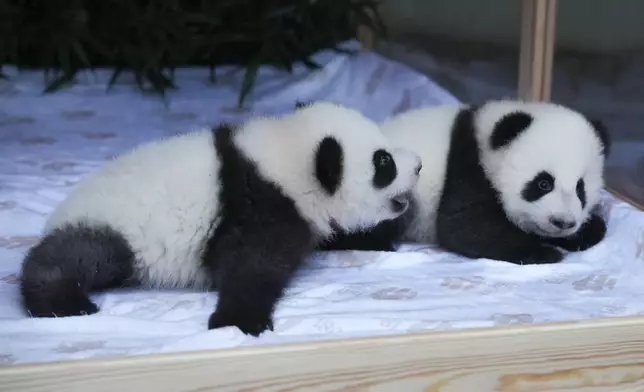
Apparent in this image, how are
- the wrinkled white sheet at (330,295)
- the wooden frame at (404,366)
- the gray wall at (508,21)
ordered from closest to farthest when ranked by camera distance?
1. the wooden frame at (404,366)
2. the wrinkled white sheet at (330,295)
3. the gray wall at (508,21)

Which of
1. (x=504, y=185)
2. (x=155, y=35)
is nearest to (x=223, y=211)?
(x=504, y=185)

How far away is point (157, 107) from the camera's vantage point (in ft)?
9.37

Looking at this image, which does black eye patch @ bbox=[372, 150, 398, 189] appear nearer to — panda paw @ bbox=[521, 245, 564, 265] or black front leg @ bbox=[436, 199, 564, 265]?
black front leg @ bbox=[436, 199, 564, 265]

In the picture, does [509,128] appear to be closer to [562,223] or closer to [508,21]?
[562,223]

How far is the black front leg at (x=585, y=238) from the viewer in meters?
1.59

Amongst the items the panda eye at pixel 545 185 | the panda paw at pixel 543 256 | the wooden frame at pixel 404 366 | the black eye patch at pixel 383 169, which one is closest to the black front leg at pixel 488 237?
the panda paw at pixel 543 256

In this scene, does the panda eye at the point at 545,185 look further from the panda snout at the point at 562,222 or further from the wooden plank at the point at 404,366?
the wooden plank at the point at 404,366

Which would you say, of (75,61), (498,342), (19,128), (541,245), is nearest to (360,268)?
(541,245)

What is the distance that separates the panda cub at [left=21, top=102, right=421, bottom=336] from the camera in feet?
4.06

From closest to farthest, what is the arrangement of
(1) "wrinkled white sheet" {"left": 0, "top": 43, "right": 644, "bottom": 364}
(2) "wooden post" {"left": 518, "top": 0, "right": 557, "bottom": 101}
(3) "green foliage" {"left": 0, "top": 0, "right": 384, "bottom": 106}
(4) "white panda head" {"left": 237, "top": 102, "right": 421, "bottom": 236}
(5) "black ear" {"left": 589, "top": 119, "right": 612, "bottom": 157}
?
(1) "wrinkled white sheet" {"left": 0, "top": 43, "right": 644, "bottom": 364} < (4) "white panda head" {"left": 237, "top": 102, "right": 421, "bottom": 236} < (5) "black ear" {"left": 589, "top": 119, "right": 612, "bottom": 157} < (2) "wooden post" {"left": 518, "top": 0, "right": 557, "bottom": 101} < (3) "green foliage" {"left": 0, "top": 0, "right": 384, "bottom": 106}

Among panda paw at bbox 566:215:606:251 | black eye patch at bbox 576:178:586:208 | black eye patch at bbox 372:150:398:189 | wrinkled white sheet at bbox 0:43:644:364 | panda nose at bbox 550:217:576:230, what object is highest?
black eye patch at bbox 372:150:398:189

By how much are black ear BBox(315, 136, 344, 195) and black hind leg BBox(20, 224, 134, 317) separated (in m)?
0.36

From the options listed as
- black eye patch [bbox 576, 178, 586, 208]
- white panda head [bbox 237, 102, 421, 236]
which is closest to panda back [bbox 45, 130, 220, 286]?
white panda head [bbox 237, 102, 421, 236]

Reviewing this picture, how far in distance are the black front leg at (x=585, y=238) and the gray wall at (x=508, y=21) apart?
505 mm
